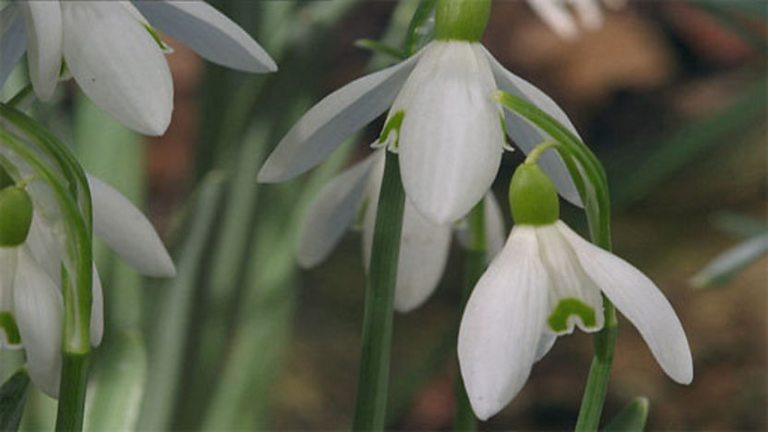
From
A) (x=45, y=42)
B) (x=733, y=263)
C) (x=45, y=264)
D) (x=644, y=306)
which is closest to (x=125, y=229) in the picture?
(x=45, y=264)

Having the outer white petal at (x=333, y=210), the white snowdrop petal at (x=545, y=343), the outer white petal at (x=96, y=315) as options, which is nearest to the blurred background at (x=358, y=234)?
the outer white petal at (x=333, y=210)

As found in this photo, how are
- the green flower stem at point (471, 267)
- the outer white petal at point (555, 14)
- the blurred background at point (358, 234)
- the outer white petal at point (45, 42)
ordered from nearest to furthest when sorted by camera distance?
the outer white petal at point (45, 42) → the green flower stem at point (471, 267) → the blurred background at point (358, 234) → the outer white petal at point (555, 14)

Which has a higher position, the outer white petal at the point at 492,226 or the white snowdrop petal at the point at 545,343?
the white snowdrop petal at the point at 545,343

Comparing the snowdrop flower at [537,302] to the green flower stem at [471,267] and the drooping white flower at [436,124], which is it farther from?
the green flower stem at [471,267]

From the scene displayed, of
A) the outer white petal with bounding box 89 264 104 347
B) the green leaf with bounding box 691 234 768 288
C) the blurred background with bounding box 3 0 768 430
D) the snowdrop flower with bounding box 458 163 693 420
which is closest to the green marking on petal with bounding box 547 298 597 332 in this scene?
the snowdrop flower with bounding box 458 163 693 420

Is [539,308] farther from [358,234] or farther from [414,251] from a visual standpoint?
[358,234]

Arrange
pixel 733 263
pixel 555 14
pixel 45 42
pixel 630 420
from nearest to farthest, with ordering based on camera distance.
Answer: pixel 45 42 < pixel 630 420 < pixel 733 263 < pixel 555 14

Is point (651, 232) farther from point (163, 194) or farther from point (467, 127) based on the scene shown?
point (467, 127)
